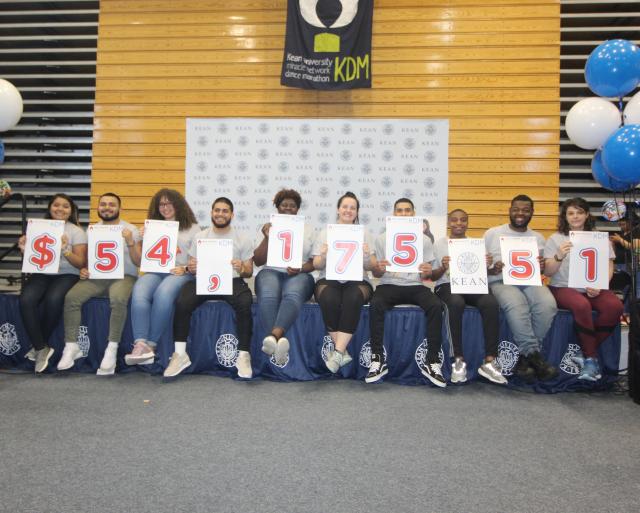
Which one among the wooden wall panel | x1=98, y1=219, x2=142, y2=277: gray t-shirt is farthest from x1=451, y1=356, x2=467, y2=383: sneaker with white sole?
the wooden wall panel

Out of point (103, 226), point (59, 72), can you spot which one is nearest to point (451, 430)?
point (103, 226)

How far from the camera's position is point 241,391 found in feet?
9.39

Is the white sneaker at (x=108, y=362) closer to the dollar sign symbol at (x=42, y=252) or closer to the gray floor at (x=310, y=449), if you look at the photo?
the gray floor at (x=310, y=449)

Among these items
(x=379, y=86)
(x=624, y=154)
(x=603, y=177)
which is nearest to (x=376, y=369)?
(x=624, y=154)

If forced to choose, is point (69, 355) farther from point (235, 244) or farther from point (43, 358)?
point (235, 244)

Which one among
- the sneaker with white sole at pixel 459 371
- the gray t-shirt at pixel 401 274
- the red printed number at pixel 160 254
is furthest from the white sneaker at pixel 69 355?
the sneaker with white sole at pixel 459 371

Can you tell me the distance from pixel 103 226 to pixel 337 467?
241cm

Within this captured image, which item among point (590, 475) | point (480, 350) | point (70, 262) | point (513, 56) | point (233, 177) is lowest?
point (590, 475)

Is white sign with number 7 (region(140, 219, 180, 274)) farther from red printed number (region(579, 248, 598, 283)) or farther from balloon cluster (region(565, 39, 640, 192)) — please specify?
balloon cluster (region(565, 39, 640, 192))

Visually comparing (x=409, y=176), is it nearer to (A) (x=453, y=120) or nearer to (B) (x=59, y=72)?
(A) (x=453, y=120)

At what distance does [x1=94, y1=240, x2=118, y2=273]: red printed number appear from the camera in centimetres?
334

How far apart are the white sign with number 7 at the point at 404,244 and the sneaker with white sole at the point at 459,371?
63 centimetres

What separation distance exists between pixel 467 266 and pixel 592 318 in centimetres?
85

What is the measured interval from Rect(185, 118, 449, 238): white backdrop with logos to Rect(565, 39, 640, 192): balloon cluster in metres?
1.91
